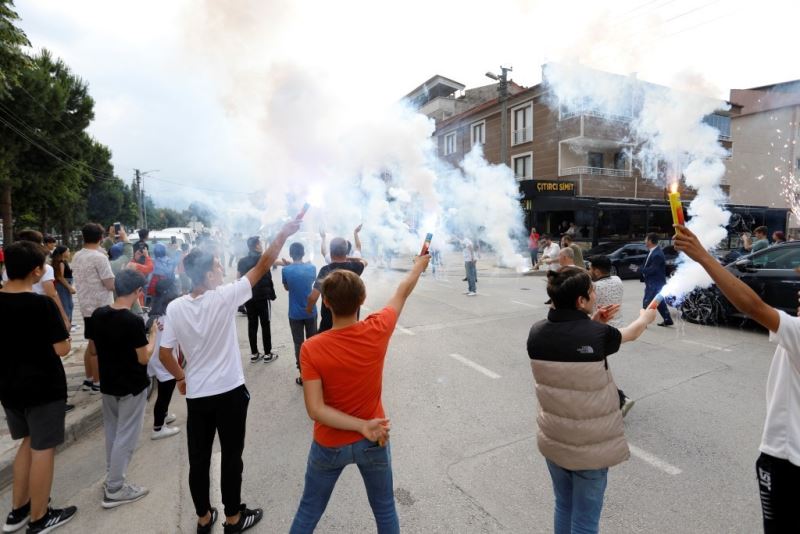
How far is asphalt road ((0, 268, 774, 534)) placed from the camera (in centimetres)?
280

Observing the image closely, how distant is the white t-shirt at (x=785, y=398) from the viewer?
1696 mm

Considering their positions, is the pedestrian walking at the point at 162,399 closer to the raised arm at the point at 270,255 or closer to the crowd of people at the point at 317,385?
the crowd of people at the point at 317,385

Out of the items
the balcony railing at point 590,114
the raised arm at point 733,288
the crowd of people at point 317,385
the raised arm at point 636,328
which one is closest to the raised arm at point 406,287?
the crowd of people at point 317,385

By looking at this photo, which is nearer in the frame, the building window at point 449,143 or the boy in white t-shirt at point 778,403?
the boy in white t-shirt at point 778,403

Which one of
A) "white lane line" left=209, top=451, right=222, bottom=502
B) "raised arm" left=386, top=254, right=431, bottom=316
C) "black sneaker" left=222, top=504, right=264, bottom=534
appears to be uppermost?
"raised arm" left=386, top=254, right=431, bottom=316

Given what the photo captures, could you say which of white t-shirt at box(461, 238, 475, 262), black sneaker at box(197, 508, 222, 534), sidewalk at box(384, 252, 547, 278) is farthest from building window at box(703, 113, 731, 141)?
black sneaker at box(197, 508, 222, 534)

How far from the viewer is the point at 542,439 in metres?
2.15

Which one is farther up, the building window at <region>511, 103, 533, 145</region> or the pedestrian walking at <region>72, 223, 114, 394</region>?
the building window at <region>511, 103, 533, 145</region>

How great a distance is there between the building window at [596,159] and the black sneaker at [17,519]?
84.0ft

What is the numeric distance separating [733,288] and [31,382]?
392 cm

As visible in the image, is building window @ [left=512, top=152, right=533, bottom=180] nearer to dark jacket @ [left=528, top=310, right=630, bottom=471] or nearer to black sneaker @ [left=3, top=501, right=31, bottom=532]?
dark jacket @ [left=528, top=310, right=630, bottom=471]

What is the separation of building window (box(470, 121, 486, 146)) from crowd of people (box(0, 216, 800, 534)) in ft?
78.5

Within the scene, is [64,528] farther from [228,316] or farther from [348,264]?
[348,264]

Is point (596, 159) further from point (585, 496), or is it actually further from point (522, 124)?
point (585, 496)
